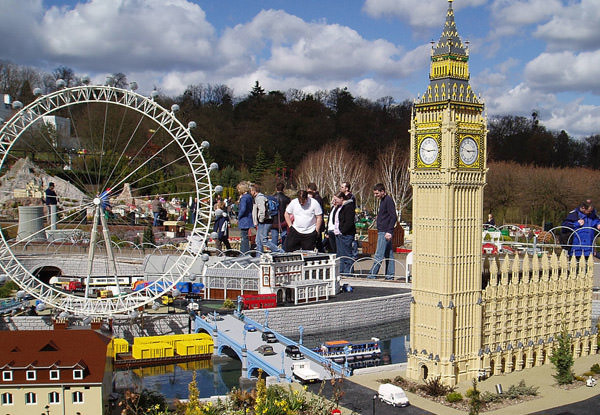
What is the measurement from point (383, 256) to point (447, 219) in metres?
15.0

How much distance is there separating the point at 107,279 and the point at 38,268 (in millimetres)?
8230

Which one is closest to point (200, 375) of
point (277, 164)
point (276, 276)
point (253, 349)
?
point (253, 349)

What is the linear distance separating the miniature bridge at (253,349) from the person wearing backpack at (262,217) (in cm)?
592

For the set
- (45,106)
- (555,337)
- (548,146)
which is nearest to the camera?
(555,337)

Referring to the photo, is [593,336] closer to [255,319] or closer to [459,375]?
[459,375]

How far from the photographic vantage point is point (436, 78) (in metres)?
22.7

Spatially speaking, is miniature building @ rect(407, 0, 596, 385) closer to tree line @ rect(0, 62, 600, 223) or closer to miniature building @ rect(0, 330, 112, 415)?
miniature building @ rect(0, 330, 112, 415)

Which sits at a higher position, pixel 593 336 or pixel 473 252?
pixel 473 252

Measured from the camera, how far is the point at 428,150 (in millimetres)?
22766

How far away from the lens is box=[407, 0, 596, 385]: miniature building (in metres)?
22.4

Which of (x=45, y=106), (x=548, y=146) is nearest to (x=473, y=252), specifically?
(x=45, y=106)

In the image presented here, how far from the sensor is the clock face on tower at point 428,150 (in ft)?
74.0

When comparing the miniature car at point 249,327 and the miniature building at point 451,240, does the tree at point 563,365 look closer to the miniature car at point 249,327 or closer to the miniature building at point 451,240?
the miniature building at point 451,240

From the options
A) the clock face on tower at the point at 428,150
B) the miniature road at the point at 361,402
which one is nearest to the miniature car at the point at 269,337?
the miniature road at the point at 361,402
